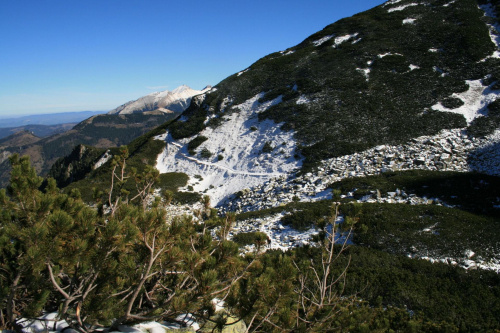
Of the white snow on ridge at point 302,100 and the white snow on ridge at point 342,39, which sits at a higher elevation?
the white snow on ridge at point 342,39

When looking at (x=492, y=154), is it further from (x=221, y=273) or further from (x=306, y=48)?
(x=306, y=48)

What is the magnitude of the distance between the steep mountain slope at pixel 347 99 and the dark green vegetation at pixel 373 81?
0.13 m

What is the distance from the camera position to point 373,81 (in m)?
35.9

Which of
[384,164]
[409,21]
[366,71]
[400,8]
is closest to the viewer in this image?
[384,164]

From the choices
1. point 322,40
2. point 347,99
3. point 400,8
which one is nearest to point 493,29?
point 400,8

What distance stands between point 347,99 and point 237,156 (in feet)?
51.2

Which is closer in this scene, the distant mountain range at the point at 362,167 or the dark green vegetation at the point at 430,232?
the distant mountain range at the point at 362,167

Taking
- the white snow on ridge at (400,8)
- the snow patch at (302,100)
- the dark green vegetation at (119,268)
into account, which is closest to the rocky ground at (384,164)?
the snow patch at (302,100)

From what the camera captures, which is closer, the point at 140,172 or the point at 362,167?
the point at 362,167

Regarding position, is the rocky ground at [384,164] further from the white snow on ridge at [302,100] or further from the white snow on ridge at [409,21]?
the white snow on ridge at [409,21]

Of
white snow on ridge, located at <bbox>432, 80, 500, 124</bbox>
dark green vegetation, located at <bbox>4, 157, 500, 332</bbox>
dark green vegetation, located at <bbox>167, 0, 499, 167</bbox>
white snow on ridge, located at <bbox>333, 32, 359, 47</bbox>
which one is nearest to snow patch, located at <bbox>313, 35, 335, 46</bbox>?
dark green vegetation, located at <bbox>167, 0, 499, 167</bbox>

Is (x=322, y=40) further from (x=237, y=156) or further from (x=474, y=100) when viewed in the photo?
(x=237, y=156)

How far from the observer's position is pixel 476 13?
42.5 meters

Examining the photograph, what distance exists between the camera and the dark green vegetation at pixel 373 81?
28.6 metres
